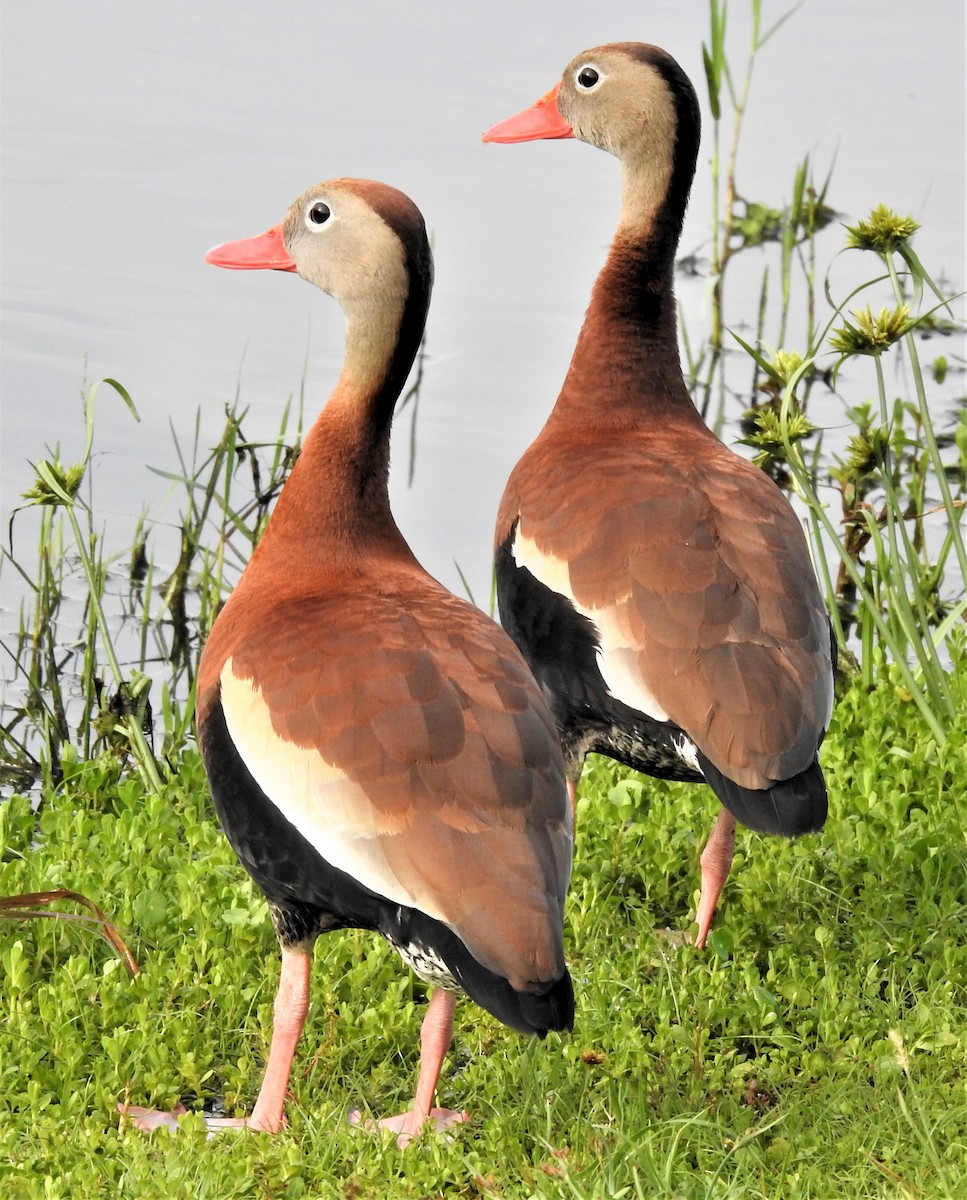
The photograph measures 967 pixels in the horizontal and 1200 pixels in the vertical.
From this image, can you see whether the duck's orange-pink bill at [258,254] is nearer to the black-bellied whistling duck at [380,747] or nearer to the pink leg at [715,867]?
the black-bellied whistling duck at [380,747]

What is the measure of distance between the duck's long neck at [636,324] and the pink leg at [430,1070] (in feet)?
5.90

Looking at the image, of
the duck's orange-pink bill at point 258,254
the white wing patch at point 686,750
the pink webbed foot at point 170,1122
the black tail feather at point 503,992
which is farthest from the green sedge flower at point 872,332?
the pink webbed foot at point 170,1122

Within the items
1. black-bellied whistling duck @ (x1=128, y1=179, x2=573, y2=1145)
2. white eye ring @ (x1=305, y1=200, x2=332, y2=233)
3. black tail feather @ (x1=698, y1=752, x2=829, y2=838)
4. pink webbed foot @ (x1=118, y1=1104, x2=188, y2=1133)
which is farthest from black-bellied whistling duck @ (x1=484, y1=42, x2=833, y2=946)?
pink webbed foot @ (x1=118, y1=1104, x2=188, y2=1133)

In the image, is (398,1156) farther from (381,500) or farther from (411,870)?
(381,500)

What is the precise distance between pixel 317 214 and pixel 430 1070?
189cm

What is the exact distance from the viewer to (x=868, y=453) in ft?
16.6

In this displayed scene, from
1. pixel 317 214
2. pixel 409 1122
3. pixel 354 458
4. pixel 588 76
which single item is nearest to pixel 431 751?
pixel 409 1122

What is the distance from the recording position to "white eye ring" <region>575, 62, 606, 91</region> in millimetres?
5203

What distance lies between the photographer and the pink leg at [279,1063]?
358cm

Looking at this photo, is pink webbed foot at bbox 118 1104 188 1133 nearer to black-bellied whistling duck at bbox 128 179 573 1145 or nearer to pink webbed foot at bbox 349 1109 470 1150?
black-bellied whistling duck at bbox 128 179 573 1145

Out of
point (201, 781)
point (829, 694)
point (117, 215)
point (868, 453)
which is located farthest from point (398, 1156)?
point (117, 215)

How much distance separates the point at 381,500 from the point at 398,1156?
4.56 ft

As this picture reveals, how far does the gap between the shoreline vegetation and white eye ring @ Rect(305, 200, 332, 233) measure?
68cm

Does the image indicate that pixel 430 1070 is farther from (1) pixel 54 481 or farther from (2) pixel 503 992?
(1) pixel 54 481
